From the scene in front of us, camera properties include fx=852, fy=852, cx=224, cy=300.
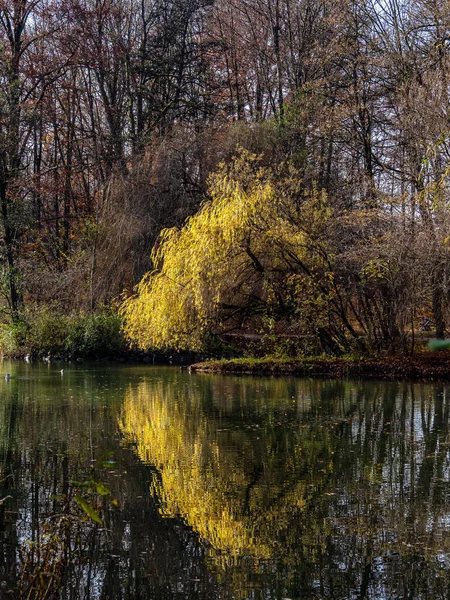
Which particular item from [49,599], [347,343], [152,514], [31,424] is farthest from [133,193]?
[49,599]

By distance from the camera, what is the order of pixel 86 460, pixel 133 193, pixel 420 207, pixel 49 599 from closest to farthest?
1. pixel 49 599
2. pixel 86 460
3. pixel 420 207
4. pixel 133 193

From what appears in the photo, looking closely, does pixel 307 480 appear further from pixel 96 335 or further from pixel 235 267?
pixel 96 335

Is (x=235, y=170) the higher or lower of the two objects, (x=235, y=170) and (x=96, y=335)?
the higher

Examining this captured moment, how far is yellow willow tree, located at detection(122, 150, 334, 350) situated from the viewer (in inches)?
770

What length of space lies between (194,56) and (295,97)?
220 inches

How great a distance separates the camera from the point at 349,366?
19.2m

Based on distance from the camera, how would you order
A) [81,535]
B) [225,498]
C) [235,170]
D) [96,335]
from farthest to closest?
[96,335], [235,170], [225,498], [81,535]

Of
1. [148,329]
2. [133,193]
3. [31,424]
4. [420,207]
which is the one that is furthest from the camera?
[133,193]

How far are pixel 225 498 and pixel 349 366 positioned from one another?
12.1 metres

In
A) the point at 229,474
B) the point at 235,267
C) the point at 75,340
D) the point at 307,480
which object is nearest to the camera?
the point at 307,480

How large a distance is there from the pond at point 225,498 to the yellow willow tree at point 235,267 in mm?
4962

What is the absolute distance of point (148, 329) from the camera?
20.0 metres

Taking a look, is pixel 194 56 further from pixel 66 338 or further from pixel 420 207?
pixel 420 207

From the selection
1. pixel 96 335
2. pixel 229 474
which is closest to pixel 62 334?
pixel 96 335
